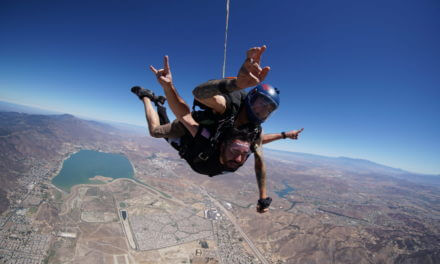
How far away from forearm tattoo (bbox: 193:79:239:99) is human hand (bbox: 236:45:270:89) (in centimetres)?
7

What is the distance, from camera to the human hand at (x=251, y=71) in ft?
4.75

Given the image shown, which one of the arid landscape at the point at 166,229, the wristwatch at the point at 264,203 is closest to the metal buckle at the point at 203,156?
the wristwatch at the point at 264,203

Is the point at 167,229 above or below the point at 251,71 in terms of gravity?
below

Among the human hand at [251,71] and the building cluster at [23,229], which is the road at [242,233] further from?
the human hand at [251,71]

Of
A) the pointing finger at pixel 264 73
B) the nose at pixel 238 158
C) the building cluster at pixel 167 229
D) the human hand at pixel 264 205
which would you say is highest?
the pointing finger at pixel 264 73

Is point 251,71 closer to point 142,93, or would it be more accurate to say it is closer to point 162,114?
point 162,114

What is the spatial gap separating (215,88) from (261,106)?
1082 millimetres

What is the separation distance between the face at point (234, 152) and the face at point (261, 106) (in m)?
0.47

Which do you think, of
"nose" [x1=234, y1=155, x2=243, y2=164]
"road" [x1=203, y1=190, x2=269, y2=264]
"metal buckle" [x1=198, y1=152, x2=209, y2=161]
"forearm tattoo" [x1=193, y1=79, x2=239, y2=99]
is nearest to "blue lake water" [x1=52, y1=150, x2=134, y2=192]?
"road" [x1=203, y1=190, x2=269, y2=264]

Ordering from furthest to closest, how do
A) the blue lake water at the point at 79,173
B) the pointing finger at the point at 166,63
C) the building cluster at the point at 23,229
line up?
the blue lake water at the point at 79,173 < the building cluster at the point at 23,229 < the pointing finger at the point at 166,63

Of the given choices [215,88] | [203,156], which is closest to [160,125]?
[203,156]

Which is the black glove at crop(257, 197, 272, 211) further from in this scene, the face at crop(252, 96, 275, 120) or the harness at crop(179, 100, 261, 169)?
the face at crop(252, 96, 275, 120)

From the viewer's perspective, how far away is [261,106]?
2566mm

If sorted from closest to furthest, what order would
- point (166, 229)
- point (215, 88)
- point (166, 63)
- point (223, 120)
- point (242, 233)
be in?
point (215, 88)
point (166, 63)
point (223, 120)
point (166, 229)
point (242, 233)
